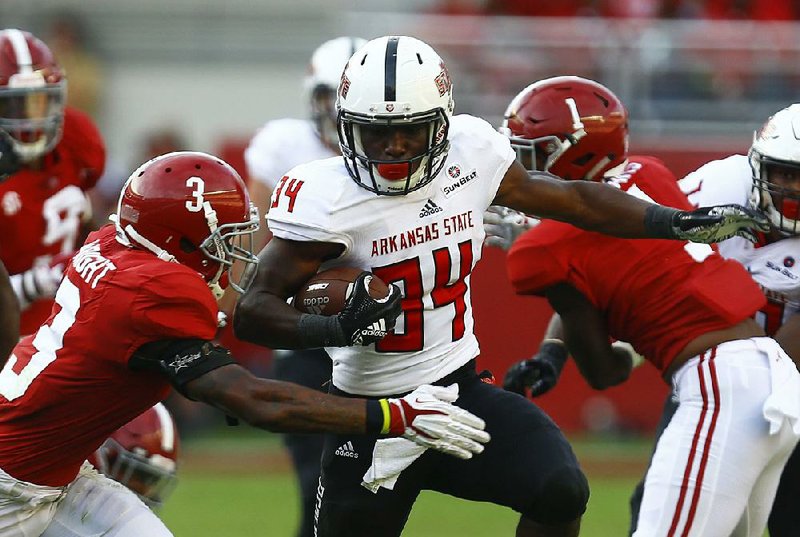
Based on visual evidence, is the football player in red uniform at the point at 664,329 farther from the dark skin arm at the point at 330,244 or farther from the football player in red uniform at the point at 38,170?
the football player in red uniform at the point at 38,170

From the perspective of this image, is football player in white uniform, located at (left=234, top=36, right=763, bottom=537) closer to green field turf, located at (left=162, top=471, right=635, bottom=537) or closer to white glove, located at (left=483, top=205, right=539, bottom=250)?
white glove, located at (left=483, top=205, right=539, bottom=250)

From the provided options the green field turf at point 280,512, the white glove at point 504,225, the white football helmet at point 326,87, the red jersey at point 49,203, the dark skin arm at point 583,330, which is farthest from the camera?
the green field turf at point 280,512

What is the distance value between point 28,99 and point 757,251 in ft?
9.62

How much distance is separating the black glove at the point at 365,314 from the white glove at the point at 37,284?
1.99m

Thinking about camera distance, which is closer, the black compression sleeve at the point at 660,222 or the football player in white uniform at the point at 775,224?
the black compression sleeve at the point at 660,222

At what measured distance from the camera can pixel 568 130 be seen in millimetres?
4574

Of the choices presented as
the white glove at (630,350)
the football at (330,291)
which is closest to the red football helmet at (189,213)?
the football at (330,291)

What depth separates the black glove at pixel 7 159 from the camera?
5.36 m

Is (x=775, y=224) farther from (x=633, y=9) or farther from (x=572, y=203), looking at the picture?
(x=633, y=9)

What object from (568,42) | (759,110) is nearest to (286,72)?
(568,42)

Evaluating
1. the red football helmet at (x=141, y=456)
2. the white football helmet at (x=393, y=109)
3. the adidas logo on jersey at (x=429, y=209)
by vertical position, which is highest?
the white football helmet at (x=393, y=109)

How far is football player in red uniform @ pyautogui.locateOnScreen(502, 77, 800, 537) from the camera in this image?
13.3 feet

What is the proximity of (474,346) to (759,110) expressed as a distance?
6.32m

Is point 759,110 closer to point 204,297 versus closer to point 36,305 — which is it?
point 36,305
